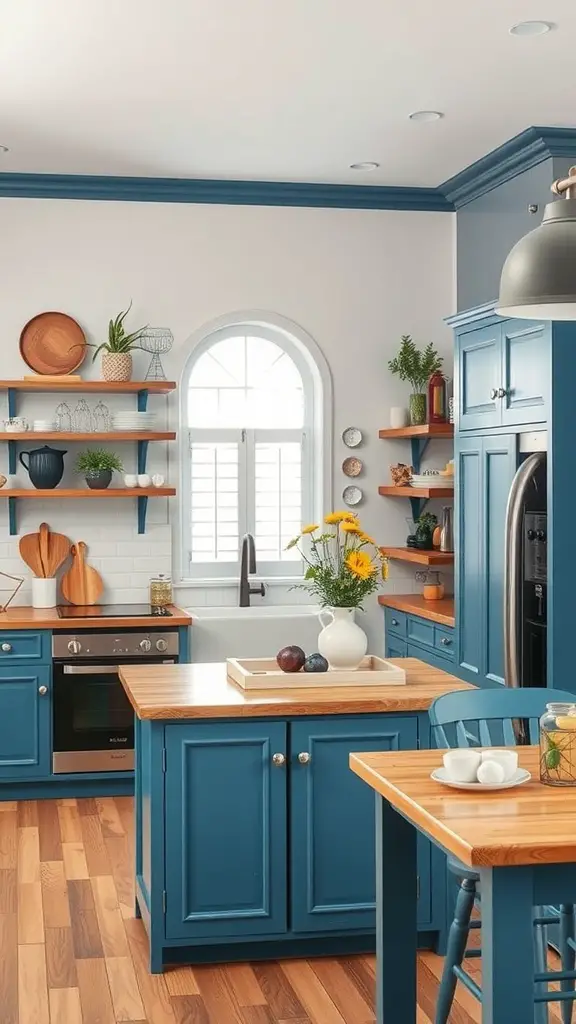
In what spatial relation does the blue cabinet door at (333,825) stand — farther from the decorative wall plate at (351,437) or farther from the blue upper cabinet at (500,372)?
the decorative wall plate at (351,437)

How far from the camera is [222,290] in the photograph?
6867 mm

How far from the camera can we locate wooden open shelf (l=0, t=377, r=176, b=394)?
644 cm

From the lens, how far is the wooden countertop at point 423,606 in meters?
6.08

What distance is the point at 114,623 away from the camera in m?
6.20

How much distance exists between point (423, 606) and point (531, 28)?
9.84 ft

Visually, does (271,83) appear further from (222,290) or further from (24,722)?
(24,722)

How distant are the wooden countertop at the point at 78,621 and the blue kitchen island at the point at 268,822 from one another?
6.79ft

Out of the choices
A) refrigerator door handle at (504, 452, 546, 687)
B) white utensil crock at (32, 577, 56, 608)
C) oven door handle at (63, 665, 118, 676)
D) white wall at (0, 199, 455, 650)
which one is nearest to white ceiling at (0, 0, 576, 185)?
white wall at (0, 199, 455, 650)

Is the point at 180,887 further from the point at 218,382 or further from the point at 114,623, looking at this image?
the point at 218,382

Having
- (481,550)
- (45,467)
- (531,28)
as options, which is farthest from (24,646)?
(531,28)

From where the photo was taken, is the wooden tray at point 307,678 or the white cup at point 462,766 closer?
the white cup at point 462,766

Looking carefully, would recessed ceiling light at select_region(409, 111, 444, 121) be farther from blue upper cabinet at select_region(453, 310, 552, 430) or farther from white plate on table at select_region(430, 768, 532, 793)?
white plate on table at select_region(430, 768, 532, 793)

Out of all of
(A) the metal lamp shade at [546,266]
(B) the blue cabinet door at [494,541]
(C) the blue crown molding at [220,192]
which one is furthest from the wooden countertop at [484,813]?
(C) the blue crown molding at [220,192]

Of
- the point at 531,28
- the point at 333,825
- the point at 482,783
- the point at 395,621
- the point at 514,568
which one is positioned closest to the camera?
the point at 482,783
